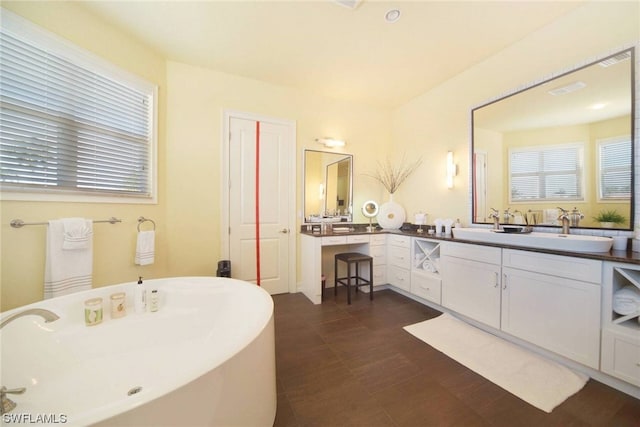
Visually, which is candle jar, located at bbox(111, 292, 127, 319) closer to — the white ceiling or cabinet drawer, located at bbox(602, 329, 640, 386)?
the white ceiling

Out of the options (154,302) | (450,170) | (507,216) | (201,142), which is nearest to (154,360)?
(154,302)

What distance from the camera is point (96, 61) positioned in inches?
76.7

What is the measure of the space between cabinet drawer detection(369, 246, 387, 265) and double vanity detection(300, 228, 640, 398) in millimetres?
501

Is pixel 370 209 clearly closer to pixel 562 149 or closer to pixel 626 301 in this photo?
pixel 562 149

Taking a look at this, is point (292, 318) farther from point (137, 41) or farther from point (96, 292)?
point (137, 41)

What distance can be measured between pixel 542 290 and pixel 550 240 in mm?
383

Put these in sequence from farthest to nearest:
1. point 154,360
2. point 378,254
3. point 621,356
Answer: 1. point 378,254
2. point 154,360
3. point 621,356

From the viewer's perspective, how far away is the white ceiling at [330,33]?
6.27 ft

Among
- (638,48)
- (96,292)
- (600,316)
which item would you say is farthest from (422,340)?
(638,48)

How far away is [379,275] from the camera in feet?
10.4

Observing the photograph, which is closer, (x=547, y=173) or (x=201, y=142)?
(x=547, y=173)

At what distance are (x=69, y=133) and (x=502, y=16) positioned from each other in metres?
3.74

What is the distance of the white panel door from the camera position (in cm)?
294

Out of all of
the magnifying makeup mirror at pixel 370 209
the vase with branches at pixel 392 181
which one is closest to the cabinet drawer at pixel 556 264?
the vase with branches at pixel 392 181
